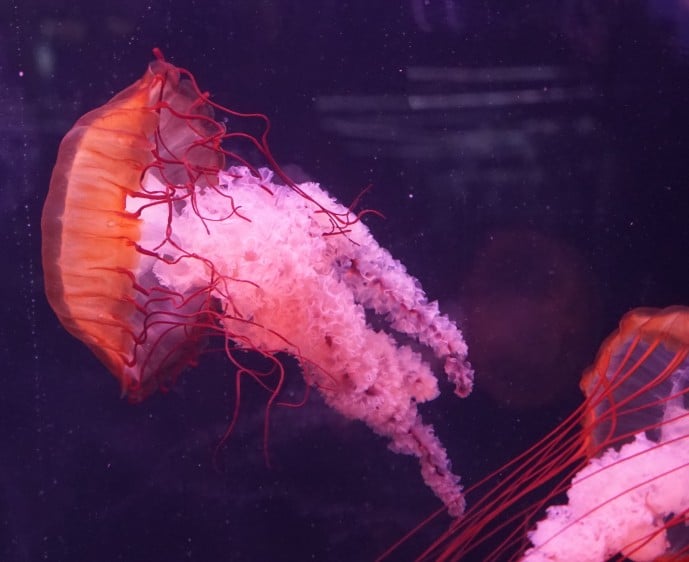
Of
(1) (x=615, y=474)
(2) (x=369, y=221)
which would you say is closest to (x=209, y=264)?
(2) (x=369, y=221)

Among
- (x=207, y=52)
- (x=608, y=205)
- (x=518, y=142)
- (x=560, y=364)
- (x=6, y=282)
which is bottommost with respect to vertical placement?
(x=560, y=364)

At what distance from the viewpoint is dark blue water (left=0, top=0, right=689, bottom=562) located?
8.92 ft

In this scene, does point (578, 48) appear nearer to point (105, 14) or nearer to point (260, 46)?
point (260, 46)

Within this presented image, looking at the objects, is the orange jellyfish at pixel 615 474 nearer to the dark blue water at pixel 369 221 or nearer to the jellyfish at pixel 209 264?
the dark blue water at pixel 369 221

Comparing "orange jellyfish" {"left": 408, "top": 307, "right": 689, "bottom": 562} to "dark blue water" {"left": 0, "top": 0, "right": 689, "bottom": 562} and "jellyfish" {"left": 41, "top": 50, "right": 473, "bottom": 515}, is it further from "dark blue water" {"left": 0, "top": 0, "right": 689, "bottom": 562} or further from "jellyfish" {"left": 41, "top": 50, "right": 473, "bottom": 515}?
"jellyfish" {"left": 41, "top": 50, "right": 473, "bottom": 515}

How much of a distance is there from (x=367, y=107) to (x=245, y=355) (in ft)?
3.78

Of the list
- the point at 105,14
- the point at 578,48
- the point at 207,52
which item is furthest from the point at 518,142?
the point at 105,14

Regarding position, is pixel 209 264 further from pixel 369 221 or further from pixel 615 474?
pixel 615 474

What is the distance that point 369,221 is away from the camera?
2953 millimetres

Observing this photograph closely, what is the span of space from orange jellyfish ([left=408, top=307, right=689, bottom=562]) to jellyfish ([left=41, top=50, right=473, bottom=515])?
24.7 inches

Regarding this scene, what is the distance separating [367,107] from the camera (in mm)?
2906

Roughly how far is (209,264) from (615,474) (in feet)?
5.92

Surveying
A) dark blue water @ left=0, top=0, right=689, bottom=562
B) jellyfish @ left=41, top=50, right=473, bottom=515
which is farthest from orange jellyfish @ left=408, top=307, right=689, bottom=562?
jellyfish @ left=41, top=50, right=473, bottom=515

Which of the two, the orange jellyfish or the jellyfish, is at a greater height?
the jellyfish
